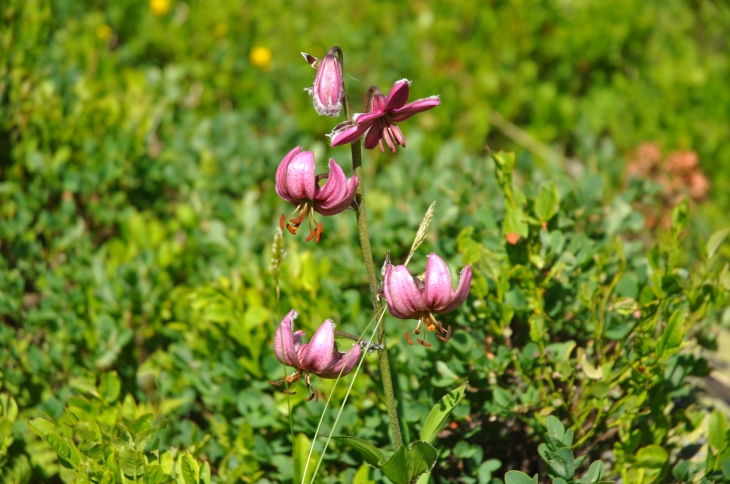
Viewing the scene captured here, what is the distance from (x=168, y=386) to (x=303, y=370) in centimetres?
110

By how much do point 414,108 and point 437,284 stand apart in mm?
391

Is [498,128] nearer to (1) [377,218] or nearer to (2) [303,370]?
(1) [377,218]

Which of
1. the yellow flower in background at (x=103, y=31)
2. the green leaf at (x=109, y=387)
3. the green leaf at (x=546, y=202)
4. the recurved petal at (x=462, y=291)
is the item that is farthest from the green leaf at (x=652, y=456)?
the yellow flower in background at (x=103, y=31)

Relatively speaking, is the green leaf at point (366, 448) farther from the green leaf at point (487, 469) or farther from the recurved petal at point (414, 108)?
the recurved petal at point (414, 108)

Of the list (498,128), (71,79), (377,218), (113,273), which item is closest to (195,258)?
(113,273)

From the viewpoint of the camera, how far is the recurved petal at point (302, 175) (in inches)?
57.4

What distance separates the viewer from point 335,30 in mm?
4355

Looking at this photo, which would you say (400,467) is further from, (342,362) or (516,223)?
(516,223)

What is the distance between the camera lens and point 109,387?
2.09 m

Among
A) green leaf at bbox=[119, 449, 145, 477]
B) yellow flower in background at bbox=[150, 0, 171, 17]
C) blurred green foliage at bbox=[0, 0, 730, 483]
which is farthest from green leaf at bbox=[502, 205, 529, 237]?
yellow flower in background at bbox=[150, 0, 171, 17]

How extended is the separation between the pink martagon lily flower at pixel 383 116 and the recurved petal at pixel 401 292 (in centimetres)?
28

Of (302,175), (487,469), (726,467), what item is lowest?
(487,469)

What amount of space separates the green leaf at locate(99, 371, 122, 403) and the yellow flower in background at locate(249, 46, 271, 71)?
2493mm

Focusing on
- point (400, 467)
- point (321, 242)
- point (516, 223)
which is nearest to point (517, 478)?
point (400, 467)
